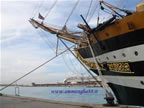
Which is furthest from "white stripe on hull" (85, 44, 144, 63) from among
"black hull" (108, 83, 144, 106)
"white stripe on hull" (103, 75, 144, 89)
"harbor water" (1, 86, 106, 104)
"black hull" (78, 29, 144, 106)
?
"harbor water" (1, 86, 106, 104)

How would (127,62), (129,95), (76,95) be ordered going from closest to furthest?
(127,62) → (129,95) → (76,95)

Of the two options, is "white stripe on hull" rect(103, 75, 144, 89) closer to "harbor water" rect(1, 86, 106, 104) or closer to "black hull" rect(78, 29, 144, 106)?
"black hull" rect(78, 29, 144, 106)

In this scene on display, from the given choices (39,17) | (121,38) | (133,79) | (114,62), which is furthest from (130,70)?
(39,17)

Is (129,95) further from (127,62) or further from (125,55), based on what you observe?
(125,55)

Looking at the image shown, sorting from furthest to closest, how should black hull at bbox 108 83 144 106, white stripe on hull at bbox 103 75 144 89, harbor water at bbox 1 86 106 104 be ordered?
harbor water at bbox 1 86 106 104
black hull at bbox 108 83 144 106
white stripe on hull at bbox 103 75 144 89

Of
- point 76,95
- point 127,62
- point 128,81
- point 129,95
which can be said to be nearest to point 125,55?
point 127,62

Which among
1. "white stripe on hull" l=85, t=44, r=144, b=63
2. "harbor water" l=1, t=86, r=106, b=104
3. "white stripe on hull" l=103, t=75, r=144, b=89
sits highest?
"white stripe on hull" l=85, t=44, r=144, b=63

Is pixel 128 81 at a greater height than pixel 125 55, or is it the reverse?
pixel 125 55

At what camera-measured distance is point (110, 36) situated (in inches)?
275

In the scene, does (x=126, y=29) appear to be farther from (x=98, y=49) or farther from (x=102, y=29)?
(x=98, y=49)

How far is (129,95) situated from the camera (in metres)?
7.05

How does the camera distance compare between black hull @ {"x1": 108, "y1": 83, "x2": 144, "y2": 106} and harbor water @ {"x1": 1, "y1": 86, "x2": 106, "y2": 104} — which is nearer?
black hull @ {"x1": 108, "y1": 83, "x2": 144, "y2": 106}

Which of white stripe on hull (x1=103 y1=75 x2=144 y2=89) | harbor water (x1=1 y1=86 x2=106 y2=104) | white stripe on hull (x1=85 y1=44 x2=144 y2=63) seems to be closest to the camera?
white stripe on hull (x1=85 y1=44 x2=144 y2=63)

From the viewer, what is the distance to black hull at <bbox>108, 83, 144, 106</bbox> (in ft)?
21.4
